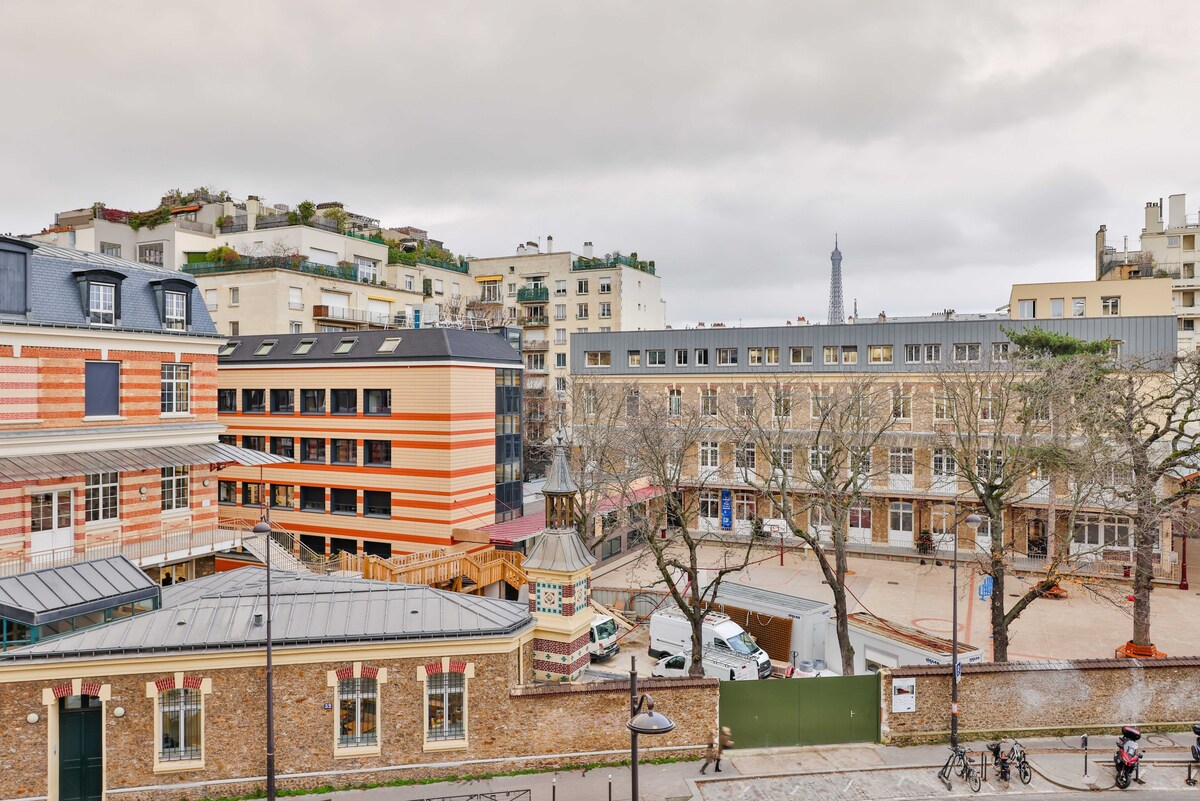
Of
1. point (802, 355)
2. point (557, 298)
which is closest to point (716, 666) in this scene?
point (802, 355)

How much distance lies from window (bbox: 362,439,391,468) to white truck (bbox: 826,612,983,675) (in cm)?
2076

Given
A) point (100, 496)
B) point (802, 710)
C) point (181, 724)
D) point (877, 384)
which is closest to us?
point (181, 724)

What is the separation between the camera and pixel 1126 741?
17156 millimetres

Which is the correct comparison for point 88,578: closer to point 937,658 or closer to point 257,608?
point 257,608

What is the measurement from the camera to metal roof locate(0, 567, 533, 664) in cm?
1522

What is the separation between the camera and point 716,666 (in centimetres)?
2398

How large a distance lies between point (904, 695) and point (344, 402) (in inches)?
1070

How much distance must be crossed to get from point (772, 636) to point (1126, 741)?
11.0 metres

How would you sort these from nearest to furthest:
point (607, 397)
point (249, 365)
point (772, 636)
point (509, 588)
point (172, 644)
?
point (172, 644) → point (772, 636) → point (509, 588) → point (249, 365) → point (607, 397)

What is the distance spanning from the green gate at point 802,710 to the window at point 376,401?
21.8 metres

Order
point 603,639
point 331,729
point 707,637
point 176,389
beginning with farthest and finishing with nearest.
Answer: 1. point 176,389
2. point 603,639
3. point 707,637
4. point 331,729

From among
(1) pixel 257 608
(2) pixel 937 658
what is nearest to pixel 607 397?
(2) pixel 937 658

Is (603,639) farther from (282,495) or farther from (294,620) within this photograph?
(282,495)

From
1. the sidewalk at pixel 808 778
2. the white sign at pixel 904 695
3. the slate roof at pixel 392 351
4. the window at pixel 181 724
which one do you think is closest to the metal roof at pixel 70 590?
the window at pixel 181 724
